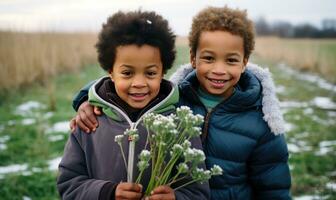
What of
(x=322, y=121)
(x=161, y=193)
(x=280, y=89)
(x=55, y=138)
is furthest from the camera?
(x=280, y=89)

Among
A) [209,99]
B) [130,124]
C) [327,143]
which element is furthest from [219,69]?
[327,143]

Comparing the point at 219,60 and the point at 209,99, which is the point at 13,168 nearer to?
the point at 209,99

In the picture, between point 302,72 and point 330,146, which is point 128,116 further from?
point 302,72

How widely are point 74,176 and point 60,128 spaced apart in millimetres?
4763

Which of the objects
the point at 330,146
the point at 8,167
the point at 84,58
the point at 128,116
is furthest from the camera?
the point at 84,58

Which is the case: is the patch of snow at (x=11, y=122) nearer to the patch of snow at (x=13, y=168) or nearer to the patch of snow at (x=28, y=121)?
the patch of snow at (x=28, y=121)

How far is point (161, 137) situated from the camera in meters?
1.41

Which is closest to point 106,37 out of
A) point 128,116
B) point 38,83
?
point 128,116

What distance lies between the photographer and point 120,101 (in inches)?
81.0

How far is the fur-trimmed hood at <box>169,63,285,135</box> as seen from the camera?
91.5 inches

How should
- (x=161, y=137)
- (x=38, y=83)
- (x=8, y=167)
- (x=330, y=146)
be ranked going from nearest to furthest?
(x=161, y=137), (x=8, y=167), (x=330, y=146), (x=38, y=83)

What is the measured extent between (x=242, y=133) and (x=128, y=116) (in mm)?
696

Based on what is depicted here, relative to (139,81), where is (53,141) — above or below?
below

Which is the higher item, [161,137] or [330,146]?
[161,137]
